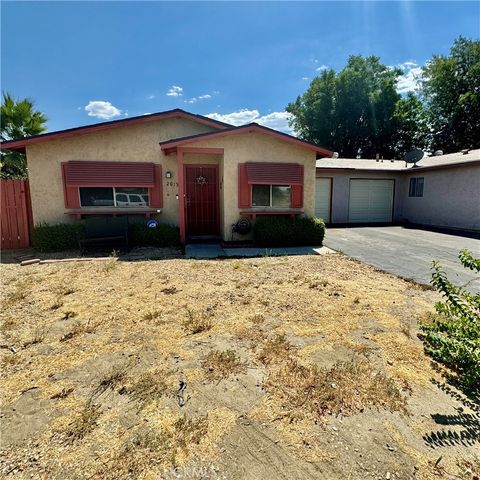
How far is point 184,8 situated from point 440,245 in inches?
410

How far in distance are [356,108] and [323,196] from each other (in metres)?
17.0

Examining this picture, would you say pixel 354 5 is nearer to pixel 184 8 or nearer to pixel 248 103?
pixel 184 8

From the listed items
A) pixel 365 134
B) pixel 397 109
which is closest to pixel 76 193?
pixel 365 134

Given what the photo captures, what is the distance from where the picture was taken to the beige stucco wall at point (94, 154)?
826 cm

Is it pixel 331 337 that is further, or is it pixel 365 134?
→ pixel 365 134

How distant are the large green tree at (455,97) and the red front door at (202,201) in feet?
85.8

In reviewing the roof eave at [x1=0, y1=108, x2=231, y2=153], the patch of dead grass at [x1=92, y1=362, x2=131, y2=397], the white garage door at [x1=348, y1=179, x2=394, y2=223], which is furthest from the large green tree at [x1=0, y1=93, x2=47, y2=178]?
the white garage door at [x1=348, y1=179, x2=394, y2=223]

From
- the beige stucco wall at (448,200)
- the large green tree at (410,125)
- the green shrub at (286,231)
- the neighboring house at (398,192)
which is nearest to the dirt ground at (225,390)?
the green shrub at (286,231)

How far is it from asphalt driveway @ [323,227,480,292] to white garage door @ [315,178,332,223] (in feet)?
9.71

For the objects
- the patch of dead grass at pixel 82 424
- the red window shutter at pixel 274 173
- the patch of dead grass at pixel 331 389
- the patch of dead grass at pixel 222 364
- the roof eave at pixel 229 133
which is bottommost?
the patch of dead grass at pixel 331 389

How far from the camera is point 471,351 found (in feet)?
8.55

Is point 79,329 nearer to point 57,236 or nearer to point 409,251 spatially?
point 57,236

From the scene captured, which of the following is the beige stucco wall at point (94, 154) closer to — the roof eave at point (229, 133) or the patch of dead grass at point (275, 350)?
the roof eave at point (229, 133)

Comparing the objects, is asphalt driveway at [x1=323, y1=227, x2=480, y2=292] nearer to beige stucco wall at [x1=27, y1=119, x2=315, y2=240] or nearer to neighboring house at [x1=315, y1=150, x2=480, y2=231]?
beige stucco wall at [x1=27, y1=119, x2=315, y2=240]
